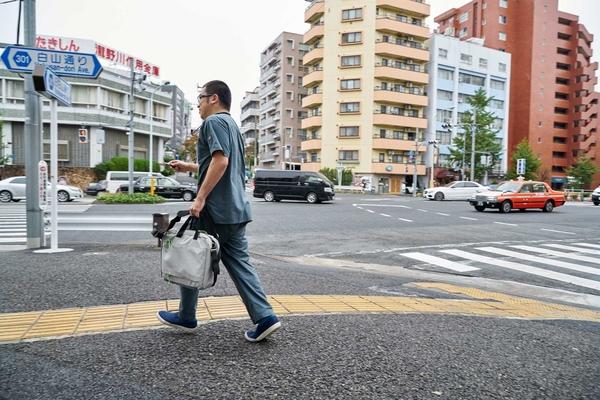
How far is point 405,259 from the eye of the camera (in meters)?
8.38

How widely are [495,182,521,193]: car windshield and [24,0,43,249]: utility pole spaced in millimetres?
21047

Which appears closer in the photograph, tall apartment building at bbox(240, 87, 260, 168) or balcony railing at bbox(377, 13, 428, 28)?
balcony railing at bbox(377, 13, 428, 28)

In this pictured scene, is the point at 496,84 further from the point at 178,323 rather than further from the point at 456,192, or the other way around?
the point at 178,323

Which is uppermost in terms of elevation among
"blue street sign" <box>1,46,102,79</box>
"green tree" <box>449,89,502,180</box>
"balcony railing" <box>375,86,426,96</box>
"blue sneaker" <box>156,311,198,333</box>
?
"balcony railing" <box>375,86,426,96</box>

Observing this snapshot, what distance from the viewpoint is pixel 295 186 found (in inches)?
1048

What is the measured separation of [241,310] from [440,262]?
538 cm

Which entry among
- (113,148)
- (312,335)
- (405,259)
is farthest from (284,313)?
(113,148)

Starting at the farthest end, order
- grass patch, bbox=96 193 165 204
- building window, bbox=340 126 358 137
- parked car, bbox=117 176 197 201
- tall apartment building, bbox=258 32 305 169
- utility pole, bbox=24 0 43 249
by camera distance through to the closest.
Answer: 1. tall apartment building, bbox=258 32 305 169
2. building window, bbox=340 126 358 137
3. parked car, bbox=117 176 197 201
4. grass patch, bbox=96 193 165 204
5. utility pole, bbox=24 0 43 249

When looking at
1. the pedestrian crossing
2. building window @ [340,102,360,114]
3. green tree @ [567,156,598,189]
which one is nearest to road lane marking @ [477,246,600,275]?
the pedestrian crossing

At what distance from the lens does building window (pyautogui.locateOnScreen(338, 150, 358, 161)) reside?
55031 mm

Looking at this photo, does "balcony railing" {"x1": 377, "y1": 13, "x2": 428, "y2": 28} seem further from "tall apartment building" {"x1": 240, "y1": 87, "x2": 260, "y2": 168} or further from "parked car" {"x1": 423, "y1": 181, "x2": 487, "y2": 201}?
"tall apartment building" {"x1": 240, "y1": 87, "x2": 260, "y2": 168}

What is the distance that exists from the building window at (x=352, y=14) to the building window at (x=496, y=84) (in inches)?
950

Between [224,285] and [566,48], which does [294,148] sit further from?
[224,285]

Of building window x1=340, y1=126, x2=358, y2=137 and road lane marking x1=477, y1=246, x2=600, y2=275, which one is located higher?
building window x1=340, y1=126, x2=358, y2=137
